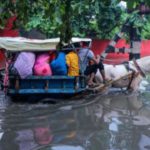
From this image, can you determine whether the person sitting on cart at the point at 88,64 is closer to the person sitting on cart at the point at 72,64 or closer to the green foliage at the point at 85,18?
the person sitting on cart at the point at 72,64

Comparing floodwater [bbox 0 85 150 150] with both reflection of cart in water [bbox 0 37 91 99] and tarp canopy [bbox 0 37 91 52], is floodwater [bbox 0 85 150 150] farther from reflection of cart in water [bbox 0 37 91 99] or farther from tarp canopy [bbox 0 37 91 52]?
tarp canopy [bbox 0 37 91 52]

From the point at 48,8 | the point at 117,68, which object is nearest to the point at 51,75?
the point at 117,68

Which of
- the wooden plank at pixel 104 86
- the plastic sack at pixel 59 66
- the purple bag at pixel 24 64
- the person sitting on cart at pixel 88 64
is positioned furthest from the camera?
the wooden plank at pixel 104 86

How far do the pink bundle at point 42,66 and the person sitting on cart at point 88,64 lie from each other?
0.91m

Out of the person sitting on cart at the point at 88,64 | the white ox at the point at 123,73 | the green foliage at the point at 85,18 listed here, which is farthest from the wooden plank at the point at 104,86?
the green foliage at the point at 85,18

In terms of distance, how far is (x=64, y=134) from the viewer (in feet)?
24.4

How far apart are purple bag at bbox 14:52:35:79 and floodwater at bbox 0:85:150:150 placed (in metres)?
0.82

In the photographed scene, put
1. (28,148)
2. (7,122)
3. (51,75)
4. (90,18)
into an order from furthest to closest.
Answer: (90,18) < (51,75) < (7,122) < (28,148)

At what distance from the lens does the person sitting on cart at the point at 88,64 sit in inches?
430

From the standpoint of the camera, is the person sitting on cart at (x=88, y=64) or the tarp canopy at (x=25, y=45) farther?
the person sitting on cart at (x=88, y=64)

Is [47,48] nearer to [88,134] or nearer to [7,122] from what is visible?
[7,122]

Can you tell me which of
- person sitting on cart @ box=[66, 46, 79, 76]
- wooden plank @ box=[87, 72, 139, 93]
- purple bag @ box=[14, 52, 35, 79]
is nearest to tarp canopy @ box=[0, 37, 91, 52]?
purple bag @ box=[14, 52, 35, 79]

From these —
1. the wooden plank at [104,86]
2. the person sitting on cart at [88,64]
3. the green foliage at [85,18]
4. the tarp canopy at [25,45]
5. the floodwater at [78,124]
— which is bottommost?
the floodwater at [78,124]

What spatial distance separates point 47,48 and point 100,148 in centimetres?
446
